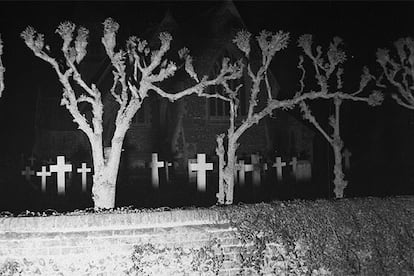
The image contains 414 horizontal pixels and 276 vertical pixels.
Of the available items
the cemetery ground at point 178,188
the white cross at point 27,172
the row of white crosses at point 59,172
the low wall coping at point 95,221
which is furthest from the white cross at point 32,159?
the low wall coping at point 95,221

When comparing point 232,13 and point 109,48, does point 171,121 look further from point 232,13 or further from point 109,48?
point 109,48

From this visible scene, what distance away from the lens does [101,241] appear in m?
7.69

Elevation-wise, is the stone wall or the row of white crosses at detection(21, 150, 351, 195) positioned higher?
the row of white crosses at detection(21, 150, 351, 195)

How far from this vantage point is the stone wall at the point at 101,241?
300 inches

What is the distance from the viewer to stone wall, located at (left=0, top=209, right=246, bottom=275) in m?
7.61

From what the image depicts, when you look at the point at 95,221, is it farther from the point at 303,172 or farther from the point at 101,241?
the point at 303,172

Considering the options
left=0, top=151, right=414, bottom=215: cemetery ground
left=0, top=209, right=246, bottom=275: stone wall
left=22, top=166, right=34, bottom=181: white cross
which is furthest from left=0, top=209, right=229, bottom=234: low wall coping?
left=22, top=166, right=34, bottom=181: white cross

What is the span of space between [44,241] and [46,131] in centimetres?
1899

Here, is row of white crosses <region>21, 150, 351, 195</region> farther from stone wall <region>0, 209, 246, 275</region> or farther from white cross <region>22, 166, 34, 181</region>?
stone wall <region>0, 209, 246, 275</region>

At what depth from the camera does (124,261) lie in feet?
25.5

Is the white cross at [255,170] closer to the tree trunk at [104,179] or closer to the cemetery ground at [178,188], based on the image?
the cemetery ground at [178,188]

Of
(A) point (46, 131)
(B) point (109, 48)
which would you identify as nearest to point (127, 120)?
(B) point (109, 48)

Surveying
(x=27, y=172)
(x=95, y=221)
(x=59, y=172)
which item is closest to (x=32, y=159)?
(x=27, y=172)

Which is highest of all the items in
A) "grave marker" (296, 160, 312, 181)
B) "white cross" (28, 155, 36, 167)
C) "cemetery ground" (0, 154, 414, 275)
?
"white cross" (28, 155, 36, 167)
